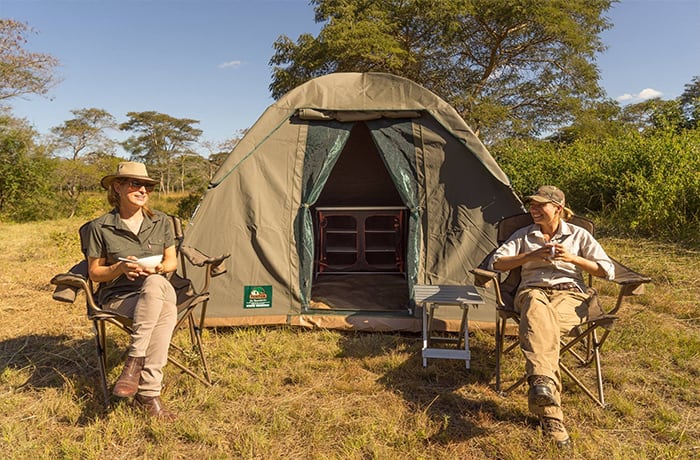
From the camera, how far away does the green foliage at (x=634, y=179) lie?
6.46 meters

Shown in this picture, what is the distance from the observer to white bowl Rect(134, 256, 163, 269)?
263 cm

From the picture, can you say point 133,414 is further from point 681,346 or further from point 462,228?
point 681,346

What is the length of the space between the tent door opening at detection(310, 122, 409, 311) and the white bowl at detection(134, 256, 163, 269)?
2142 mm

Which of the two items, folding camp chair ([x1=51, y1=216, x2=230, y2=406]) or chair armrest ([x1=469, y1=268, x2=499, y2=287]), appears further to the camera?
chair armrest ([x1=469, y1=268, x2=499, y2=287])

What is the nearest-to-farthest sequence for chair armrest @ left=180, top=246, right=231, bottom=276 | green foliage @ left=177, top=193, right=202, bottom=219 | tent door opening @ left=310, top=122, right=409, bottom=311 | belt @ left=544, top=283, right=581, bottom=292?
belt @ left=544, top=283, right=581, bottom=292 → chair armrest @ left=180, top=246, right=231, bottom=276 → tent door opening @ left=310, top=122, right=409, bottom=311 → green foliage @ left=177, top=193, right=202, bottom=219

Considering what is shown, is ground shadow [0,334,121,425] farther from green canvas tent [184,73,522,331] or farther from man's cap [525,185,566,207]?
man's cap [525,185,566,207]

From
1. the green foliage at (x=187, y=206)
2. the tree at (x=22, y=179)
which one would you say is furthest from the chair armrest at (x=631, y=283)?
the tree at (x=22, y=179)

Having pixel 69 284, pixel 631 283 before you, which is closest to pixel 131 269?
pixel 69 284

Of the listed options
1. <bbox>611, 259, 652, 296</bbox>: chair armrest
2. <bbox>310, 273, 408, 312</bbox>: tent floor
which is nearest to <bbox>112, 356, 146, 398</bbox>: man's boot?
<bbox>310, 273, 408, 312</bbox>: tent floor

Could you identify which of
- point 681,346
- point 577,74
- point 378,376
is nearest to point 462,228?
point 378,376

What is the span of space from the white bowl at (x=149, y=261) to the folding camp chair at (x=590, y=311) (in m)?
1.90

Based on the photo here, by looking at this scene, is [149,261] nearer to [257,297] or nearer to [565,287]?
[257,297]

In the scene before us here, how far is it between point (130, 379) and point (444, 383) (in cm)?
182

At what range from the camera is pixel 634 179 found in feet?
24.2
